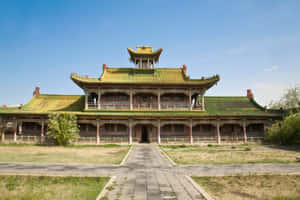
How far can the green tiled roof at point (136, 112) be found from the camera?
907 inches

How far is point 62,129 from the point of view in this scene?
20.3m

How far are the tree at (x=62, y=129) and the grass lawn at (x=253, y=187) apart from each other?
1725 cm

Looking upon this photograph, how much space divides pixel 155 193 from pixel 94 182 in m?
2.51

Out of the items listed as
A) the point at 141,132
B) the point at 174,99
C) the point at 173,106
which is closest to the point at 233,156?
the point at 173,106

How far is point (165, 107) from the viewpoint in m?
25.6

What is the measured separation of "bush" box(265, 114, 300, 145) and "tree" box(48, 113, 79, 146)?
2340cm

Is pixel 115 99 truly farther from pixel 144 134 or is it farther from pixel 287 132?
pixel 287 132

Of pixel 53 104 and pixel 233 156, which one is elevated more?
pixel 53 104

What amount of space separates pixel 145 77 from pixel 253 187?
2304 centimetres

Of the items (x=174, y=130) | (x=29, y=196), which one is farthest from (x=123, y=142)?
(x=29, y=196)

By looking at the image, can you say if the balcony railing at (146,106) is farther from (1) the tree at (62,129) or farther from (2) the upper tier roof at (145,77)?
(1) the tree at (62,129)

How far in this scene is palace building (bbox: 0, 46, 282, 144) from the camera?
888 inches

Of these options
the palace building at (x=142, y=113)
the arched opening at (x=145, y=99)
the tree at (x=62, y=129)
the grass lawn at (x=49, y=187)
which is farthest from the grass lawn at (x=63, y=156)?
the arched opening at (x=145, y=99)

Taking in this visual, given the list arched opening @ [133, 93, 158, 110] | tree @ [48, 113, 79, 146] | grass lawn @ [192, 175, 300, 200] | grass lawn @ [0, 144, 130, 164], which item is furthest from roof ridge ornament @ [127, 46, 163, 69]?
grass lawn @ [192, 175, 300, 200]
